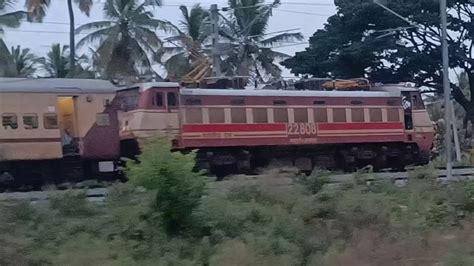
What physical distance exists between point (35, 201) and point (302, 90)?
15879 millimetres

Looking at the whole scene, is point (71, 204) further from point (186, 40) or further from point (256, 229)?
point (186, 40)

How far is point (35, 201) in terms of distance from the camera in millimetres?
20766

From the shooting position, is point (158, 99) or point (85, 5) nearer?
point (158, 99)

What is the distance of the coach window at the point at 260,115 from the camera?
107 ft

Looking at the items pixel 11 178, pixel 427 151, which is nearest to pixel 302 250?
pixel 11 178

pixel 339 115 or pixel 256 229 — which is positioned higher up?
pixel 339 115

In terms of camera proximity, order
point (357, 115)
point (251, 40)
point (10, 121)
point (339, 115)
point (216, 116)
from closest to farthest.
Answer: point (10, 121) → point (216, 116) → point (339, 115) → point (357, 115) → point (251, 40)

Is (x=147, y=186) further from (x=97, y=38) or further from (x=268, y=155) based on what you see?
(x=97, y=38)

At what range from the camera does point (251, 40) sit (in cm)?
5256

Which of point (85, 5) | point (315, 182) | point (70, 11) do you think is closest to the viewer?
point (315, 182)

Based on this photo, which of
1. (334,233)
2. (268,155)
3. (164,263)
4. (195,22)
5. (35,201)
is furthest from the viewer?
(195,22)

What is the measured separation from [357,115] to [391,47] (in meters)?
15.8

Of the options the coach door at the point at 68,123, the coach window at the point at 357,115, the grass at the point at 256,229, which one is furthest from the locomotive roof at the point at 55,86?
the grass at the point at 256,229

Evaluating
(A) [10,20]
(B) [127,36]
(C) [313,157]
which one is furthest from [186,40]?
(C) [313,157]
